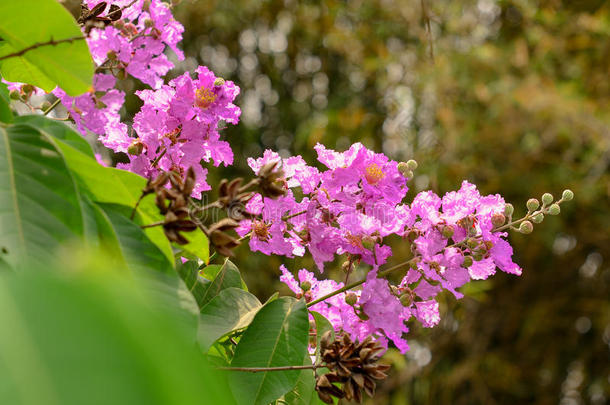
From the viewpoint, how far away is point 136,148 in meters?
0.65

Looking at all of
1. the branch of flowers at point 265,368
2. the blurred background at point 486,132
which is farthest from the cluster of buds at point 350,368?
Result: the blurred background at point 486,132

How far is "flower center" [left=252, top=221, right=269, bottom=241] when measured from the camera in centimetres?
67

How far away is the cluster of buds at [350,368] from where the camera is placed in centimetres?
51

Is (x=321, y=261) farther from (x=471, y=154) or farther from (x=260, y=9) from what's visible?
(x=260, y=9)

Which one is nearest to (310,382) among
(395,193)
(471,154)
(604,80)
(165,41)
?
(395,193)

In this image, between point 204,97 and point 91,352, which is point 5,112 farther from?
point 91,352

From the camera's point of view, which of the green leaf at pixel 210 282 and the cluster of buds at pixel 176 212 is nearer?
the cluster of buds at pixel 176 212

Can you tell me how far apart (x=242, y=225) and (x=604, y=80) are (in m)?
3.43

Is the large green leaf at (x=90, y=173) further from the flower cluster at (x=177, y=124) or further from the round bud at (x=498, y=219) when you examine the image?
the round bud at (x=498, y=219)

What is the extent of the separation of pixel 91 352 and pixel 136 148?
0.53m

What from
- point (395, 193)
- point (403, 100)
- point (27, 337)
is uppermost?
point (27, 337)

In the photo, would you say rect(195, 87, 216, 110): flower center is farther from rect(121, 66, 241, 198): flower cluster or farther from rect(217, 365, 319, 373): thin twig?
rect(217, 365, 319, 373): thin twig

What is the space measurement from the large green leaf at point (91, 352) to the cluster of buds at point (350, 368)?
→ 38cm

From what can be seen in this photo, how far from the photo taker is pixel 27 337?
148mm
